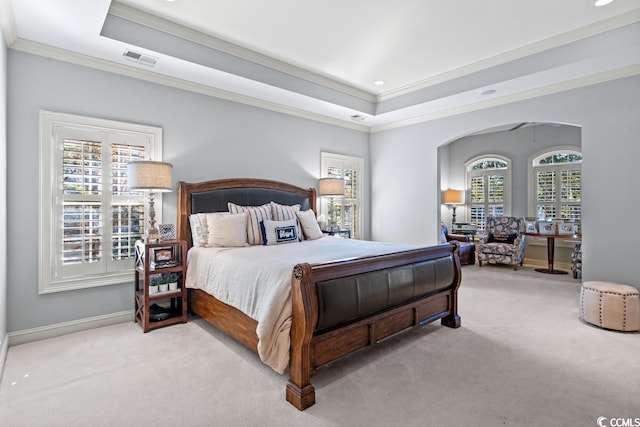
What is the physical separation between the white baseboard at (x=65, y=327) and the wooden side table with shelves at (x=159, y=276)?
15 cm

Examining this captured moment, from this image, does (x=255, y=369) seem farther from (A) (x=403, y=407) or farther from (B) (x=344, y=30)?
(B) (x=344, y=30)

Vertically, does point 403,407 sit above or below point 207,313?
below

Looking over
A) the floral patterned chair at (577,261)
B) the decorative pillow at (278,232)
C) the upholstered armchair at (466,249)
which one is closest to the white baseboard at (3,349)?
the decorative pillow at (278,232)

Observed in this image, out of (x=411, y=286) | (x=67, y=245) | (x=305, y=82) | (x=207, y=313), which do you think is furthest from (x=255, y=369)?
(x=305, y=82)

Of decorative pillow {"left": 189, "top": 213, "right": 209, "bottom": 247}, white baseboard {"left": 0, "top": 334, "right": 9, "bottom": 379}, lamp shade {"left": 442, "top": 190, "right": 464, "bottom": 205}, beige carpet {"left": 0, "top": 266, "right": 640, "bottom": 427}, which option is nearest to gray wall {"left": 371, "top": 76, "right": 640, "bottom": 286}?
beige carpet {"left": 0, "top": 266, "right": 640, "bottom": 427}

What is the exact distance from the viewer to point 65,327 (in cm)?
303

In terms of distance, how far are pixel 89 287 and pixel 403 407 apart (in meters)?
3.01

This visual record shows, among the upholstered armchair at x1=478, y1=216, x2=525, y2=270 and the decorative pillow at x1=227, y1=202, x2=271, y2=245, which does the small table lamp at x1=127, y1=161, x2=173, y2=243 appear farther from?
the upholstered armchair at x1=478, y1=216, x2=525, y2=270

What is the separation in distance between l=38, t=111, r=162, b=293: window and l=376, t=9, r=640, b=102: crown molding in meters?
3.56

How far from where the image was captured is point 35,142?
9.45 ft

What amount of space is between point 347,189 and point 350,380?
3832 millimetres

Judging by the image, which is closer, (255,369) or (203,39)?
(255,369)

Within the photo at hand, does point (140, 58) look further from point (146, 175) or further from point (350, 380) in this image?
point (350, 380)

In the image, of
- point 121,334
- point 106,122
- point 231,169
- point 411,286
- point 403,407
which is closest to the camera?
point 403,407
